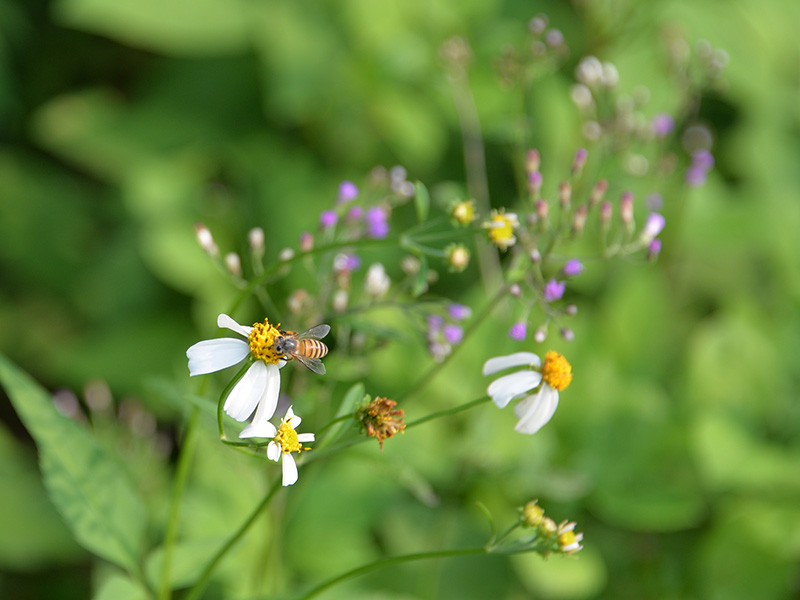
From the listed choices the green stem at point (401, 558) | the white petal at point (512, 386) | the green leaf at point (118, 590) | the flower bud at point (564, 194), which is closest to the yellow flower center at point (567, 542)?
the green stem at point (401, 558)

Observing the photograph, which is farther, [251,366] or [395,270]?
[395,270]

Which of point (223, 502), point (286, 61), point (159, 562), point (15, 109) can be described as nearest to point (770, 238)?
point (286, 61)

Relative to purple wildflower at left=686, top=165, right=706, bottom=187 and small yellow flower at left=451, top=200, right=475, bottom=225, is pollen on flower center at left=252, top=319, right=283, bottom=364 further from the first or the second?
purple wildflower at left=686, top=165, right=706, bottom=187

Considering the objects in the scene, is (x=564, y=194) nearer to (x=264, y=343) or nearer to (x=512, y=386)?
(x=512, y=386)

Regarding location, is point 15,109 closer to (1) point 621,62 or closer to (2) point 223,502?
→ (2) point 223,502

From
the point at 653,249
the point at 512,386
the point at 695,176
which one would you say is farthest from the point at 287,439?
the point at 695,176
